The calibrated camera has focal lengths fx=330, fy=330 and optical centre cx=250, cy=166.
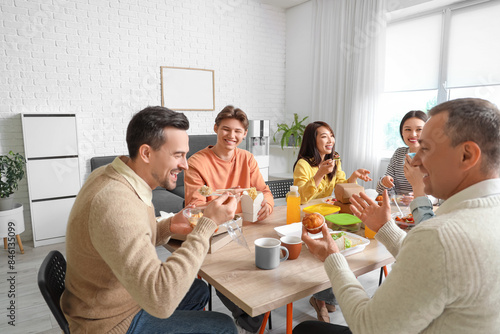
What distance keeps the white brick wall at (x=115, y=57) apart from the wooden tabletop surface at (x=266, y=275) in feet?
10.5

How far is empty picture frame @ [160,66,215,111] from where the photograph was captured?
465 cm

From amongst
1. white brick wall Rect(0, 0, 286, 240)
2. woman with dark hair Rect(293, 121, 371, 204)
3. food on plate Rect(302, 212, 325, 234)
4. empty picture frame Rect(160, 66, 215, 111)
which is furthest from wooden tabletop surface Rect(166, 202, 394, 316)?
empty picture frame Rect(160, 66, 215, 111)

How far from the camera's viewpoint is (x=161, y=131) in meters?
1.27

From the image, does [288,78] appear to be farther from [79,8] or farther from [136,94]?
[79,8]

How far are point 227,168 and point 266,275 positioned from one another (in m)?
1.19

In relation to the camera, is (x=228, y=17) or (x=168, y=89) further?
(x=228, y=17)

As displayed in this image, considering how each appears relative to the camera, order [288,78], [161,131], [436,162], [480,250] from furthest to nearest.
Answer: [288,78] < [161,131] < [436,162] < [480,250]

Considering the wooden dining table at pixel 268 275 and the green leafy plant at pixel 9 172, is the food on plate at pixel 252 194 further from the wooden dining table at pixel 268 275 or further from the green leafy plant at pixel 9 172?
the green leafy plant at pixel 9 172

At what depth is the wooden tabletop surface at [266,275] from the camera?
1056mm

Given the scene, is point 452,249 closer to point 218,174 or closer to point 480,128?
point 480,128

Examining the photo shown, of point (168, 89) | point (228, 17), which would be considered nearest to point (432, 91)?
point (228, 17)

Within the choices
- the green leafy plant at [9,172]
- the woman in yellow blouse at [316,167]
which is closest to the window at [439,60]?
the woman in yellow blouse at [316,167]

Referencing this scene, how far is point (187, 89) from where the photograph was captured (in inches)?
189

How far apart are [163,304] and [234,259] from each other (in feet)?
1.31
